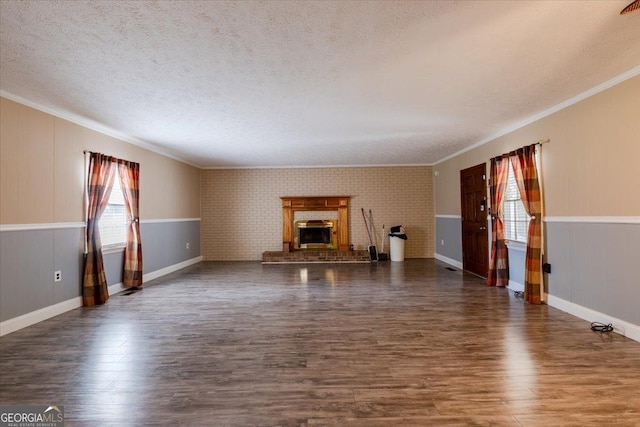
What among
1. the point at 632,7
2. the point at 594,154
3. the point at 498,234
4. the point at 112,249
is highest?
the point at 632,7

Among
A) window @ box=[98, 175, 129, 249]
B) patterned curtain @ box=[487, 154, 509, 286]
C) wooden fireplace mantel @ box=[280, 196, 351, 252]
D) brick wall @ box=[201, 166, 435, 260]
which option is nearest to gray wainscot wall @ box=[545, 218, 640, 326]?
patterned curtain @ box=[487, 154, 509, 286]

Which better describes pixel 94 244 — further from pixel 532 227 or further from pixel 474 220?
pixel 474 220

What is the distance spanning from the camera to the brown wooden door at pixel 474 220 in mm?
5535

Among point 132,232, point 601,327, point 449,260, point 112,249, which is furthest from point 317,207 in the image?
point 601,327

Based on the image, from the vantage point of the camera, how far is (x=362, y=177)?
27.3 ft

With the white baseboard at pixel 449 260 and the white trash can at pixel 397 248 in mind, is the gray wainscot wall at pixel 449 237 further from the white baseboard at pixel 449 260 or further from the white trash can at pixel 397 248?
the white trash can at pixel 397 248

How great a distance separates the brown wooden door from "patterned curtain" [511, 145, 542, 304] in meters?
1.31

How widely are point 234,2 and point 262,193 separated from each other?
660cm

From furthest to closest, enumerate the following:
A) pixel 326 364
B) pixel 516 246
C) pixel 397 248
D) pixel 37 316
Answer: pixel 397 248 → pixel 516 246 → pixel 37 316 → pixel 326 364

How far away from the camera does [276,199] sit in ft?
27.4

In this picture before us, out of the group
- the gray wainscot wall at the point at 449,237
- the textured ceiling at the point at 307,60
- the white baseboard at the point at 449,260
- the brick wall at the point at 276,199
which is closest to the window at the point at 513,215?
the textured ceiling at the point at 307,60

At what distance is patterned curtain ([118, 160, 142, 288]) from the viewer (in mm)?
5012

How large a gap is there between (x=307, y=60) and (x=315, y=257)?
5.73 meters

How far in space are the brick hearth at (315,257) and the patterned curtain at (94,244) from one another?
381 cm
